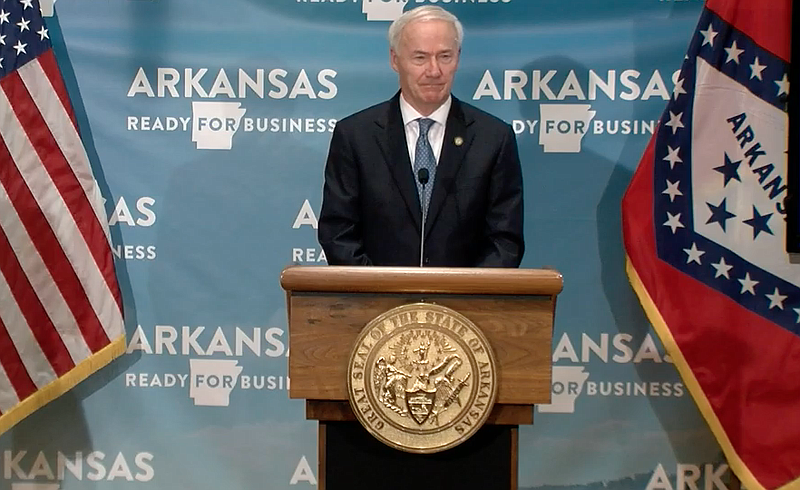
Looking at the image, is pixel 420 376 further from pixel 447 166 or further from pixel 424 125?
pixel 424 125

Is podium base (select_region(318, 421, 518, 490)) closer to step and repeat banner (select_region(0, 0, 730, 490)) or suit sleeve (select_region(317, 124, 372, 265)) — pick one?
suit sleeve (select_region(317, 124, 372, 265))

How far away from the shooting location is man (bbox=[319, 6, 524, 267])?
66.4 inches

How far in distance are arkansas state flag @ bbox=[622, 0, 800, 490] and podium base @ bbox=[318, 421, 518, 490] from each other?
36.5 inches

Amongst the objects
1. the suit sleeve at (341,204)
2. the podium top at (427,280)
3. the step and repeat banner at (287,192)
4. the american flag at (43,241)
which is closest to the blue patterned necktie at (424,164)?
the suit sleeve at (341,204)

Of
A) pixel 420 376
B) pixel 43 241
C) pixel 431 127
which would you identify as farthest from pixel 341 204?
pixel 43 241

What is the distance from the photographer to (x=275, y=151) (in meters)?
2.38

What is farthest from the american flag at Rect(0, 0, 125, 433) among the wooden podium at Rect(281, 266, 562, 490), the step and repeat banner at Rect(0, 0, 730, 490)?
the wooden podium at Rect(281, 266, 562, 490)

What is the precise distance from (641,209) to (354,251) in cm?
95

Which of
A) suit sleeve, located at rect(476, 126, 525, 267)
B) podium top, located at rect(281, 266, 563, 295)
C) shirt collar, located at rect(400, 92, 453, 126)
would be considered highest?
shirt collar, located at rect(400, 92, 453, 126)

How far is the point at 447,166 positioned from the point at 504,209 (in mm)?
174

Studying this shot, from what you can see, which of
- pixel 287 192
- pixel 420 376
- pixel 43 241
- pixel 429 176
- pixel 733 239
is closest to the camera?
pixel 420 376

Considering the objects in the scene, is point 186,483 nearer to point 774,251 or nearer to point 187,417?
point 187,417

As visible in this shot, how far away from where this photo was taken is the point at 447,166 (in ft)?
5.52

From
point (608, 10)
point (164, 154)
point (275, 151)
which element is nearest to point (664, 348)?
point (608, 10)
